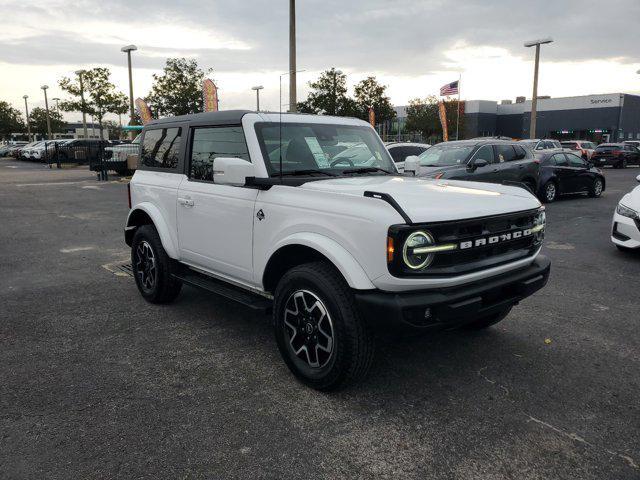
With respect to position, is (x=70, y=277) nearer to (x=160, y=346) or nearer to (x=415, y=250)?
(x=160, y=346)

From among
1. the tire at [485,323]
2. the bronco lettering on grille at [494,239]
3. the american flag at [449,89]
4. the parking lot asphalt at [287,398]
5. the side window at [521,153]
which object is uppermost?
the american flag at [449,89]

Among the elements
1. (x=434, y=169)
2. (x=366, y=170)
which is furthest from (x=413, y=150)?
(x=366, y=170)

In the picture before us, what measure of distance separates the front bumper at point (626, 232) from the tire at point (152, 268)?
630cm

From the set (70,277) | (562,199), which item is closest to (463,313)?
(70,277)

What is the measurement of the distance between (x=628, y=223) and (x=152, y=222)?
Answer: 21.5 feet

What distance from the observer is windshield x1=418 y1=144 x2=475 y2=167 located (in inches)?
465

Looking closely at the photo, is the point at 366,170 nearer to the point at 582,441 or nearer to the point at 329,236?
the point at 329,236

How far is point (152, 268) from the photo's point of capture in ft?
17.3

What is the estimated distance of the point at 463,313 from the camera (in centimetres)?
314

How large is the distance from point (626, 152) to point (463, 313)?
34.4 metres

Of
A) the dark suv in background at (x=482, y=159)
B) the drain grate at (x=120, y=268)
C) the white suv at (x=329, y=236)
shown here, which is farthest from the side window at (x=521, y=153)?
the drain grate at (x=120, y=268)

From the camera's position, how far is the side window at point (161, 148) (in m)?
4.98

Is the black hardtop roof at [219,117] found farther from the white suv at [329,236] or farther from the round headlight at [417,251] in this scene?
the round headlight at [417,251]

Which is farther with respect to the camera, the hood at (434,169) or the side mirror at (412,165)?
the hood at (434,169)
